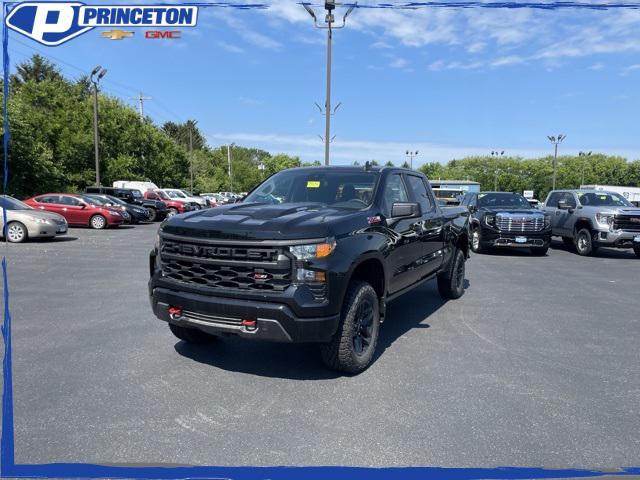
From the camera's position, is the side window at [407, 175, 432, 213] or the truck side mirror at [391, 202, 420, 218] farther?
the side window at [407, 175, 432, 213]

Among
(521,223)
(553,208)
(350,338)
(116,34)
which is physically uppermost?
(116,34)

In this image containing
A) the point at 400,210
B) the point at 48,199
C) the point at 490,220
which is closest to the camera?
the point at 400,210

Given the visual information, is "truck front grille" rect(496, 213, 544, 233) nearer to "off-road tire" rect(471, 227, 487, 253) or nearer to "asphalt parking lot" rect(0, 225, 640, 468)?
"off-road tire" rect(471, 227, 487, 253)

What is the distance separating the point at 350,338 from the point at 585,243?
12631 millimetres

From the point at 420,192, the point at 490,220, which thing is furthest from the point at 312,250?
the point at 490,220

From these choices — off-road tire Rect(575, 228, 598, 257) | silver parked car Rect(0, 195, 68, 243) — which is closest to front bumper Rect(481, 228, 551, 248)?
off-road tire Rect(575, 228, 598, 257)

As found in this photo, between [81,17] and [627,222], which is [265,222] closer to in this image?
[81,17]

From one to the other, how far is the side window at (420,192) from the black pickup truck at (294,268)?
91cm

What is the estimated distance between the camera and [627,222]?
44.7 ft

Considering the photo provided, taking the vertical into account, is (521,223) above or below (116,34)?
below

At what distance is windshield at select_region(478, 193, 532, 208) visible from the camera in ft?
49.4

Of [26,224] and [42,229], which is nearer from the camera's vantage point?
[26,224]

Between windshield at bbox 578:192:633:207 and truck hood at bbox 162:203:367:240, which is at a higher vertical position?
windshield at bbox 578:192:633:207

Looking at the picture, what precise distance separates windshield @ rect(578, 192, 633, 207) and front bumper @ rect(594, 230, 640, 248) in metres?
1.33
